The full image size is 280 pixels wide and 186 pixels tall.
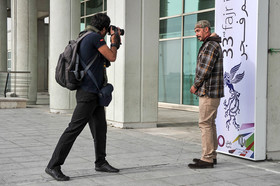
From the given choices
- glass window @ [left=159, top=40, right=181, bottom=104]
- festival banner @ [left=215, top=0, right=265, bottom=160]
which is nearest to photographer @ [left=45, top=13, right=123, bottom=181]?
festival banner @ [left=215, top=0, right=265, bottom=160]

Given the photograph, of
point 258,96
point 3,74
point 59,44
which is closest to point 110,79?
point 59,44

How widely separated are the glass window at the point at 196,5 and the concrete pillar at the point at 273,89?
7.97 m

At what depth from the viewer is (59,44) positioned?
1232 centimetres

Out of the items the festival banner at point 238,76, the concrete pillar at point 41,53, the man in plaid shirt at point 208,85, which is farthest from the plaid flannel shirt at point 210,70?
the concrete pillar at point 41,53

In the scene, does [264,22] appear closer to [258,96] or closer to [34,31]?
[258,96]

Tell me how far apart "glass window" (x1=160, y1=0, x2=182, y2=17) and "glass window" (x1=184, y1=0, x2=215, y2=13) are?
1.22 feet

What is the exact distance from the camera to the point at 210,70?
5258 millimetres

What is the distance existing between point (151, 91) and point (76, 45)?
500 centimetres

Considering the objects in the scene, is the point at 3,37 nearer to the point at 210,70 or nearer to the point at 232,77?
the point at 232,77

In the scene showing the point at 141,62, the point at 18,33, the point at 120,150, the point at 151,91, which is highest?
the point at 18,33

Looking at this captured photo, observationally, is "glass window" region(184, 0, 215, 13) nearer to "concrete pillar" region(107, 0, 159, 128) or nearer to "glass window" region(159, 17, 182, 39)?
"glass window" region(159, 17, 182, 39)

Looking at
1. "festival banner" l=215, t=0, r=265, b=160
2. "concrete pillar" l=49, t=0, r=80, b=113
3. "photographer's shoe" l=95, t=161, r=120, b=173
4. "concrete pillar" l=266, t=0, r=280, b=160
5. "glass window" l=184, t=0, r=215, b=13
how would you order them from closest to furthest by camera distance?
1. "photographer's shoe" l=95, t=161, r=120, b=173
2. "festival banner" l=215, t=0, r=265, b=160
3. "concrete pillar" l=266, t=0, r=280, b=160
4. "concrete pillar" l=49, t=0, r=80, b=113
5. "glass window" l=184, t=0, r=215, b=13

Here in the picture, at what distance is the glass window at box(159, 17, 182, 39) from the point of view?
50.1 ft

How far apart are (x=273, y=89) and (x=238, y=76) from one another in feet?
1.71
